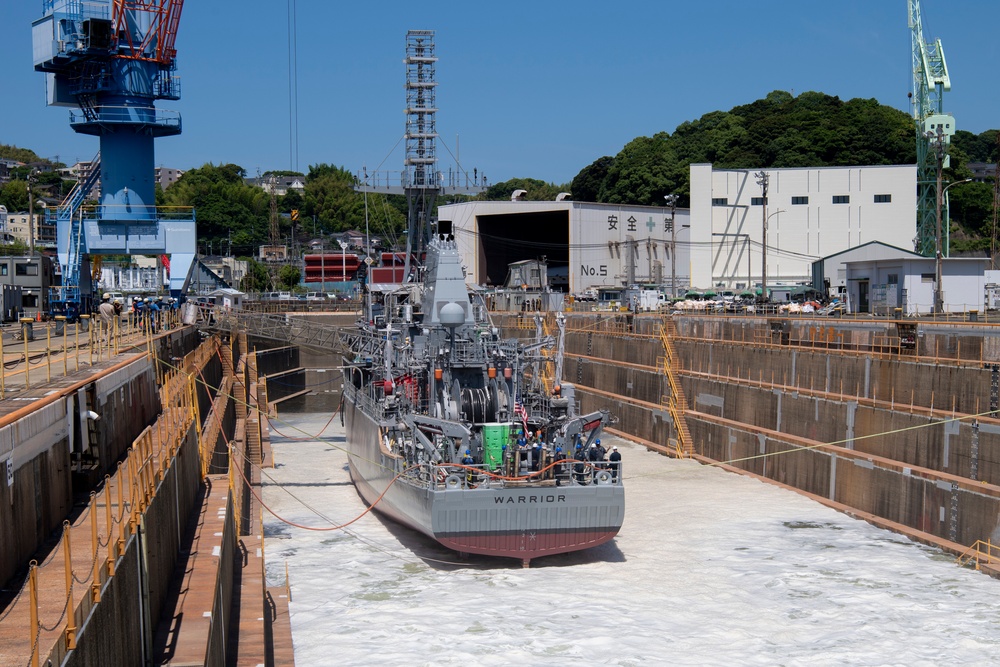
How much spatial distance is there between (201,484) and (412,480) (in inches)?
264

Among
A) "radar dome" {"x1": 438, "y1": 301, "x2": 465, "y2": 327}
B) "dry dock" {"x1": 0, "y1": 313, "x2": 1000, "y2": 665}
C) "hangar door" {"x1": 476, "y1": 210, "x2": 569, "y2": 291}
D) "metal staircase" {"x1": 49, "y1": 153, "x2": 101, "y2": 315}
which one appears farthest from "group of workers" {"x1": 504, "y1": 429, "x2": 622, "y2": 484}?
"hangar door" {"x1": 476, "y1": 210, "x2": 569, "y2": 291}

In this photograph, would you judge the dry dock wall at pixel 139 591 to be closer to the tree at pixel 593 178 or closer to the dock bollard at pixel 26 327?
the dock bollard at pixel 26 327

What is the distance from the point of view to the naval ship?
2267cm

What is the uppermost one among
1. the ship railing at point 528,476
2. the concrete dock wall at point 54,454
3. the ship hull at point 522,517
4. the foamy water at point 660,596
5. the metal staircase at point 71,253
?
→ the metal staircase at point 71,253

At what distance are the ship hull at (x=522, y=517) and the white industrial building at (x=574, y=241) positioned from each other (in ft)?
184

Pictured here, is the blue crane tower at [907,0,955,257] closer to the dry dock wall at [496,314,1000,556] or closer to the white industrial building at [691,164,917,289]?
the white industrial building at [691,164,917,289]

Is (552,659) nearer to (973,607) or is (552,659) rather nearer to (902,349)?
(973,607)

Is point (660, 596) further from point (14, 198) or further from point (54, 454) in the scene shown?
point (14, 198)

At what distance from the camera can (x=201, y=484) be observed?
18.6 metres

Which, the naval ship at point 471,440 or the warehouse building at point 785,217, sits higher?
the warehouse building at point 785,217

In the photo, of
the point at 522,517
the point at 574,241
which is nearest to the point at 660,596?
the point at 522,517

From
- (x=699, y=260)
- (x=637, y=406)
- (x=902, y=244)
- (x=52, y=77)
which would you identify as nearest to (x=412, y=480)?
(x=637, y=406)

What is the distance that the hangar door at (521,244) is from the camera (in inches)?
3295

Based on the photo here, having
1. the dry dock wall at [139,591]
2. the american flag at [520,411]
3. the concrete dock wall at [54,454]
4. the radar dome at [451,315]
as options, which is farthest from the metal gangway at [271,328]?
the dry dock wall at [139,591]
